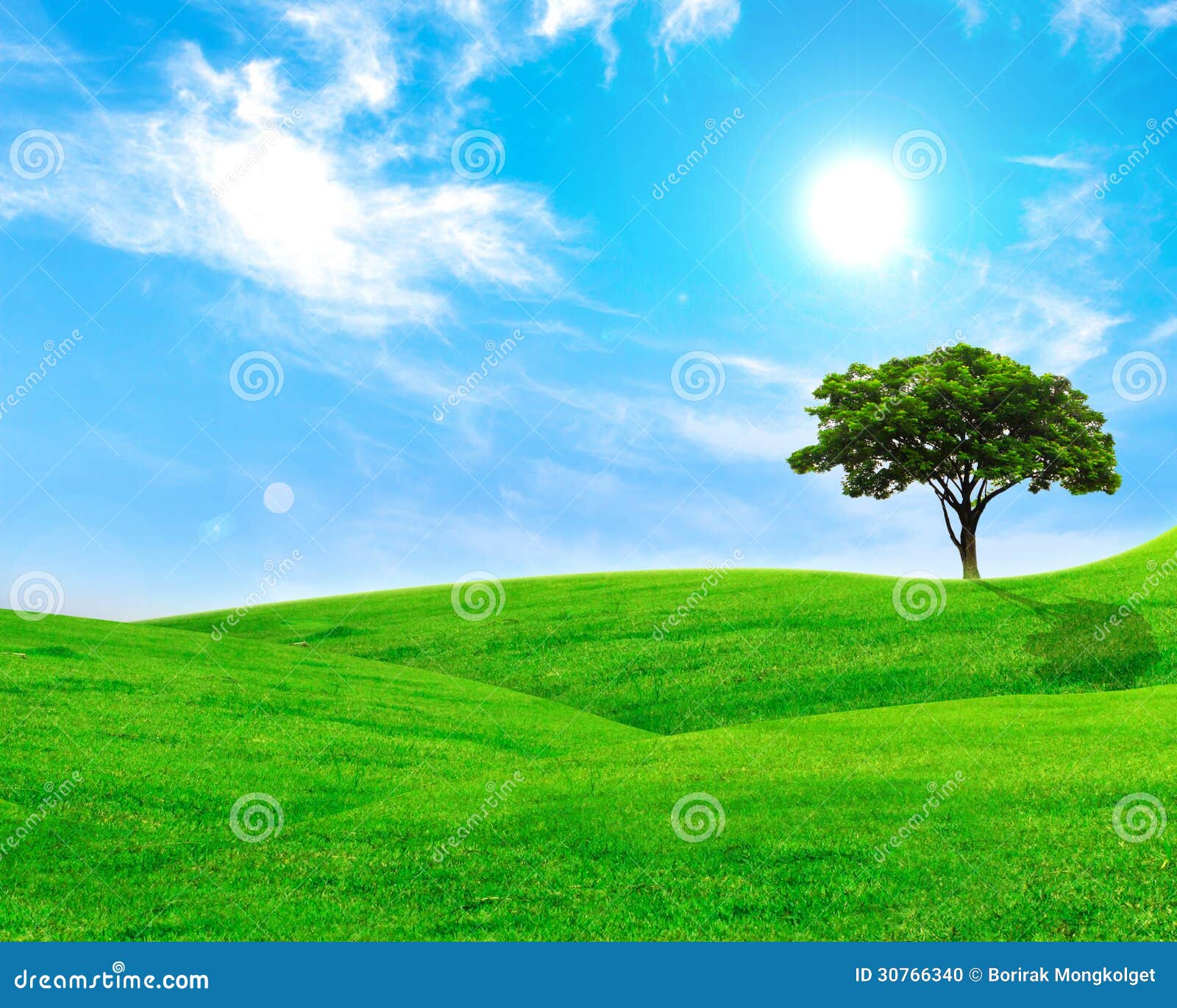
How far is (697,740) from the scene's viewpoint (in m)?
22.9

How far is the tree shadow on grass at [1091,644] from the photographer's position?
2969cm

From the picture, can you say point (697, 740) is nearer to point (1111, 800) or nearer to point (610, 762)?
point (610, 762)

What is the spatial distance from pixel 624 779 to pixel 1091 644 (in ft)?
74.3

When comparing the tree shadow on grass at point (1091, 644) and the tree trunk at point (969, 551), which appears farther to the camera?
the tree trunk at point (969, 551)

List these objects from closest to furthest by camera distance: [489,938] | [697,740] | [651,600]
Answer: [489,938], [697,740], [651,600]

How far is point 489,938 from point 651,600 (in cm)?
3281

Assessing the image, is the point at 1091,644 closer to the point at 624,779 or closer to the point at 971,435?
the point at 971,435

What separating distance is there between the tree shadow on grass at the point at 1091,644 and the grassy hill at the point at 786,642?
67 mm

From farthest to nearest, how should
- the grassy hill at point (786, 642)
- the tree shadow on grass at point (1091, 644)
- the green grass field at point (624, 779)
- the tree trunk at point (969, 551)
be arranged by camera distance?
the tree trunk at point (969, 551)
the grassy hill at point (786, 642)
the tree shadow on grass at point (1091, 644)
the green grass field at point (624, 779)

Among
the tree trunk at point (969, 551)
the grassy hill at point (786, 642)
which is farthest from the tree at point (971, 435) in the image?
the grassy hill at point (786, 642)

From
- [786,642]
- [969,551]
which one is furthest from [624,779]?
[969,551]

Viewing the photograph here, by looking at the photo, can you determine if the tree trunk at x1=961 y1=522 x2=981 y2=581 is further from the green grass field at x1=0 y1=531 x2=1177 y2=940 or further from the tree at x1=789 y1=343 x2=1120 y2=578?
the green grass field at x1=0 y1=531 x2=1177 y2=940

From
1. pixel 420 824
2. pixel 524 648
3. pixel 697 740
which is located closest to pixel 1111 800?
pixel 697 740

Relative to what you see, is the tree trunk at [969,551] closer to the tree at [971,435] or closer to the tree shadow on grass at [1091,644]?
the tree at [971,435]
